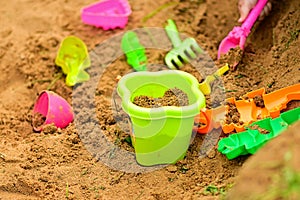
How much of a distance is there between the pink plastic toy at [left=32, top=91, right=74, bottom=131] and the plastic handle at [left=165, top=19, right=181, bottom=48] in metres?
0.56

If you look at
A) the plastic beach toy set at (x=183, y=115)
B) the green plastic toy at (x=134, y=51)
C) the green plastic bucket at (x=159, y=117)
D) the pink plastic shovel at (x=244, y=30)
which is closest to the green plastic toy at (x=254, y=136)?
the plastic beach toy set at (x=183, y=115)

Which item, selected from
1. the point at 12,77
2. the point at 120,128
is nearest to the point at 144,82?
the point at 120,128

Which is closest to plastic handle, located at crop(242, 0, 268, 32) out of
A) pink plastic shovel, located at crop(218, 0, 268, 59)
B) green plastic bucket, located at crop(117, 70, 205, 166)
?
pink plastic shovel, located at crop(218, 0, 268, 59)

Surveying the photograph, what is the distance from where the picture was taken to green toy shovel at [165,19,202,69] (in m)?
2.31

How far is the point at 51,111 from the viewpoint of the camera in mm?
2070

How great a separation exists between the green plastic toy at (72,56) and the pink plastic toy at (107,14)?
17 centimetres

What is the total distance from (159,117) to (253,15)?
762mm

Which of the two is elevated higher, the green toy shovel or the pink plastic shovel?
the pink plastic shovel

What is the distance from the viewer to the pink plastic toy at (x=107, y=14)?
257 centimetres

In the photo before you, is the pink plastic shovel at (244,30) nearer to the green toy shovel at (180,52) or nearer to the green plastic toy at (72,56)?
the green toy shovel at (180,52)

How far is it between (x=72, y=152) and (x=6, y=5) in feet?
3.73

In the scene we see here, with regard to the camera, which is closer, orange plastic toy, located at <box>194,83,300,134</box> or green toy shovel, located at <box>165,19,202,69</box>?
orange plastic toy, located at <box>194,83,300,134</box>

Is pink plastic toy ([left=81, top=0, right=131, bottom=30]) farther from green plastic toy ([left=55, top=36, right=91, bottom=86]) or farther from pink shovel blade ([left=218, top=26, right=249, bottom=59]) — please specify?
pink shovel blade ([left=218, top=26, right=249, bottom=59])

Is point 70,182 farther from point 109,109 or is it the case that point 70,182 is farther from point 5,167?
point 109,109
